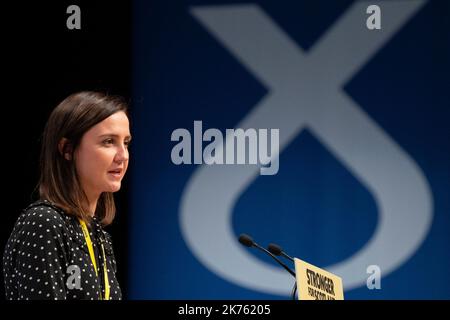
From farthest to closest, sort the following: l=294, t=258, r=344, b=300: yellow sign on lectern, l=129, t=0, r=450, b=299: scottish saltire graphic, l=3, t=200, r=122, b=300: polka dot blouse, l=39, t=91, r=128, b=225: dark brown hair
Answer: l=129, t=0, r=450, b=299: scottish saltire graphic → l=294, t=258, r=344, b=300: yellow sign on lectern → l=39, t=91, r=128, b=225: dark brown hair → l=3, t=200, r=122, b=300: polka dot blouse

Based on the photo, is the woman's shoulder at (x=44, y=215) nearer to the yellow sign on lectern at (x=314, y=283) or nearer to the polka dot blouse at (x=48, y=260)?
the polka dot blouse at (x=48, y=260)

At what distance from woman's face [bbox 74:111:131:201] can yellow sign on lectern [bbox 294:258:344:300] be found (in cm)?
67

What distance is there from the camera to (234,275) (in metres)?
4.53

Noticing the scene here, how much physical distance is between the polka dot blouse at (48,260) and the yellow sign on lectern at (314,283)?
640 mm

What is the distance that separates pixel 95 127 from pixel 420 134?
108 inches

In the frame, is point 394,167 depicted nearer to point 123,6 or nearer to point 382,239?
point 382,239

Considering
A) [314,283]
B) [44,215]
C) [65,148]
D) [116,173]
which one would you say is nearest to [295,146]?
[314,283]

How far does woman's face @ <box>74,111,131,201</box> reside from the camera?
2.24 meters

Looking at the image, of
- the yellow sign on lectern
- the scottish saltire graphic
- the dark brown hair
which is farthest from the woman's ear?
the scottish saltire graphic

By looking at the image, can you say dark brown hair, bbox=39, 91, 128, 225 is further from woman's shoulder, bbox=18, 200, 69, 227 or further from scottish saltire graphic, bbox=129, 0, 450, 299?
scottish saltire graphic, bbox=129, 0, 450, 299

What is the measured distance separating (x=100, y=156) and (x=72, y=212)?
0.70 feet

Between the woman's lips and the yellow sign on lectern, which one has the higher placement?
the woman's lips
